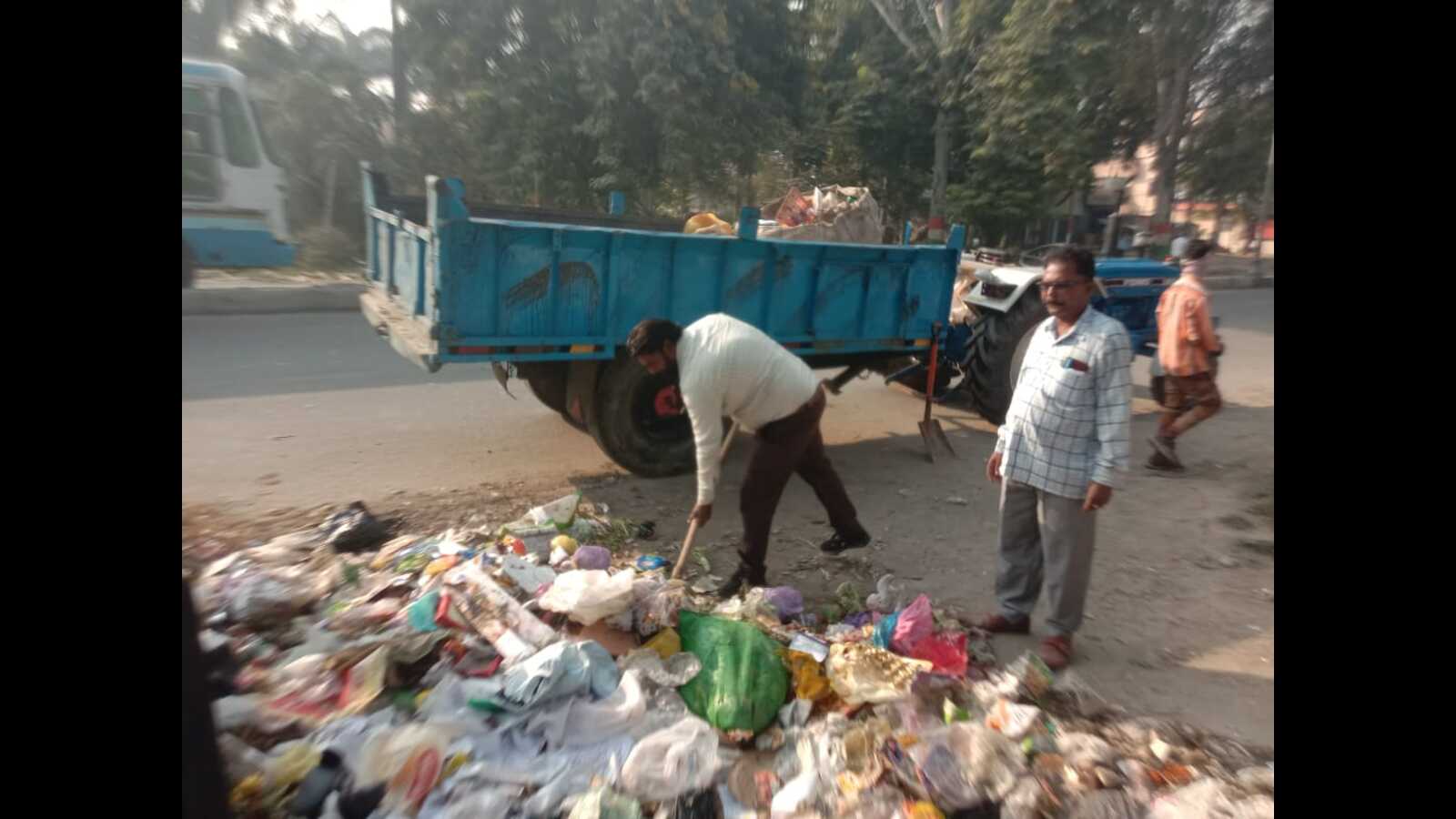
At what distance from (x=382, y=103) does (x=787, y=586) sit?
14.7 meters

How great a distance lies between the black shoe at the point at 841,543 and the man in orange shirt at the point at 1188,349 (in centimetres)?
296

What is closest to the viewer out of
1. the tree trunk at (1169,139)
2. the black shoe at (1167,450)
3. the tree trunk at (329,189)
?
the black shoe at (1167,450)

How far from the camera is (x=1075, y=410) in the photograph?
3242 millimetres

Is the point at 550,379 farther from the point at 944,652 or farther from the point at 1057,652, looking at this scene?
the point at 1057,652

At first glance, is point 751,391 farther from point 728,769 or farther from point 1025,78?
point 1025,78

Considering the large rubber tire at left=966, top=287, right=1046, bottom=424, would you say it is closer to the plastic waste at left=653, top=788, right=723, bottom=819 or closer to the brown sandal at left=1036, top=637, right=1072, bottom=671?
the brown sandal at left=1036, top=637, right=1072, bottom=671

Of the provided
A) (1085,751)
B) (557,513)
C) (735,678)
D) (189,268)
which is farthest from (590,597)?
(189,268)

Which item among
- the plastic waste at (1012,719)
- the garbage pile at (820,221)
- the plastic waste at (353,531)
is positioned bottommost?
the plastic waste at (1012,719)

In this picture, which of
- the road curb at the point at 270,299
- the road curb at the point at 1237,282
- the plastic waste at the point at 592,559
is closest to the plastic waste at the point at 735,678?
the plastic waste at the point at 592,559

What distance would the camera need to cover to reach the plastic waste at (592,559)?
385 cm

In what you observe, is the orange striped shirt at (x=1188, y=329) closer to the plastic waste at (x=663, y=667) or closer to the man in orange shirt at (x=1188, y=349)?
the man in orange shirt at (x=1188, y=349)

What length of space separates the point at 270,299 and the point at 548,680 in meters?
10.3

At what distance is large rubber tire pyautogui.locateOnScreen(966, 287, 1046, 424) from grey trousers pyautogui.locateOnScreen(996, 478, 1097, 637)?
137 inches

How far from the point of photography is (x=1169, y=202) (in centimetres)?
1491
